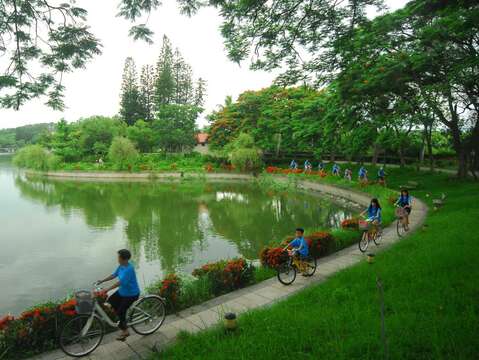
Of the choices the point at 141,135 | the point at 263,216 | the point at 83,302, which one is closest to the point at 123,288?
the point at 83,302

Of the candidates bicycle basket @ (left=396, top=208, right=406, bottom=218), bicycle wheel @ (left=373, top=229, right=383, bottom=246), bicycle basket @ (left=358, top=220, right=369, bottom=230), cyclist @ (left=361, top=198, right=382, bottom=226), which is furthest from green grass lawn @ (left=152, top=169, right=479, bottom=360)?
bicycle basket @ (left=396, top=208, right=406, bottom=218)

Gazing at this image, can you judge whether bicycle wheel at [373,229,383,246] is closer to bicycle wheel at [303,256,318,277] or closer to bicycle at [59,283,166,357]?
bicycle wheel at [303,256,318,277]

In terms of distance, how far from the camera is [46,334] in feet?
20.1

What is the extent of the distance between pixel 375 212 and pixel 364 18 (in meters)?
7.08

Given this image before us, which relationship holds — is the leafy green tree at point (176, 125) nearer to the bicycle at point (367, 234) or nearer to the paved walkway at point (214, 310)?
the bicycle at point (367, 234)

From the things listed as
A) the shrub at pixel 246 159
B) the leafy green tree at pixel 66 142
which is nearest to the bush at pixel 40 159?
the leafy green tree at pixel 66 142

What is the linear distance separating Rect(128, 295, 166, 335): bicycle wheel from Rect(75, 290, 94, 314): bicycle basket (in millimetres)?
801

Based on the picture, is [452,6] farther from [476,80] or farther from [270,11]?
[476,80]

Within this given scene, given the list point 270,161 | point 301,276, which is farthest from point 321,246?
point 270,161

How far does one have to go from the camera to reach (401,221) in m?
13.5

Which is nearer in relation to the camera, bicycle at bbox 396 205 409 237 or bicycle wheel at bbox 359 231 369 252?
bicycle wheel at bbox 359 231 369 252

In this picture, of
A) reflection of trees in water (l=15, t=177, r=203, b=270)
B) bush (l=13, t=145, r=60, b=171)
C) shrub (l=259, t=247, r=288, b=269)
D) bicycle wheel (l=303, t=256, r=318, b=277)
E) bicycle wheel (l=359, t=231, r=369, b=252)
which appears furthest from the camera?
bush (l=13, t=145, r=60, b=171)

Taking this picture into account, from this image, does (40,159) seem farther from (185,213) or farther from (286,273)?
(286,273)

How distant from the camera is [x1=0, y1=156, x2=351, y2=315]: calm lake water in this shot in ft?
40.2
